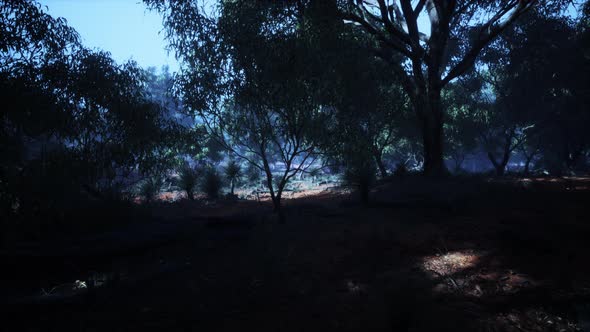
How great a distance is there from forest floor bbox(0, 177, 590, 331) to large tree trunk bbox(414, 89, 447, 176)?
5.15 metres

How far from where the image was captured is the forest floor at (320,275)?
4.31m

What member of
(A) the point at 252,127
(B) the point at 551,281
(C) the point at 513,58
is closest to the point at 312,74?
(A) the point at 252,127

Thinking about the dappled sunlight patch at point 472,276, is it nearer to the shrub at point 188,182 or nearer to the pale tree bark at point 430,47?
the pale tree bark at point 430,47

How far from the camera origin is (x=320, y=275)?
6.01m

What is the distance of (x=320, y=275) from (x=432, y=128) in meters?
10.9

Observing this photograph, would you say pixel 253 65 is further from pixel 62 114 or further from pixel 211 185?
pixel 211 185

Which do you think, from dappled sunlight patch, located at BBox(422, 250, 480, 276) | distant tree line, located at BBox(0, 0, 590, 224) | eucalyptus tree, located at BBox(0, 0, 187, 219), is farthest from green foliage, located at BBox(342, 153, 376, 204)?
eucalyptus tree, located at BBox(0, 0, 187, 219)

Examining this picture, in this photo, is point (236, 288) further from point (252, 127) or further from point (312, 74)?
point (312, 74)

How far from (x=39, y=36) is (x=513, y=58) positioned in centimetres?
2618

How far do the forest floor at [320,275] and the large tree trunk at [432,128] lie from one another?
5.15 metres

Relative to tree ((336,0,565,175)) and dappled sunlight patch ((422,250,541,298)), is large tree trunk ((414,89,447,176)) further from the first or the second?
dappled sunlight patch ((422,250,541,298))

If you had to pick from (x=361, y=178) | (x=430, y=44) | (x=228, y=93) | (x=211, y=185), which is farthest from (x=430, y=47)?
(x=211, y=185)

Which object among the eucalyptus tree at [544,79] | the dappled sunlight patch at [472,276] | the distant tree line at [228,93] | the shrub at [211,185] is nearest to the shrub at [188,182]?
the shrub at [211,185]

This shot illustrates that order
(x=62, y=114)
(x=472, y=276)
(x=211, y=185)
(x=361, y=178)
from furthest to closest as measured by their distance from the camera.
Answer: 1. (x=211, y=185)
2. (x=361, y=178)
3. (x=62, y=114)
4. (x=472, y=276)
